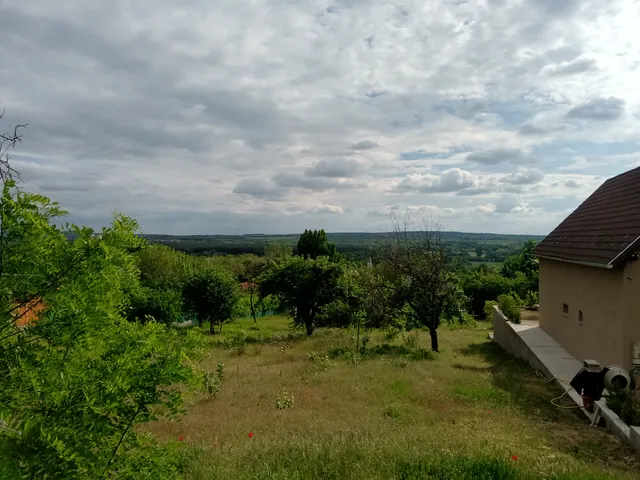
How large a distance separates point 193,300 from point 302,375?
20.5 m

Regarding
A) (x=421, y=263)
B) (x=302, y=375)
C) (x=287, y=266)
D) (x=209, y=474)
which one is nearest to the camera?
(x=209, y=474)

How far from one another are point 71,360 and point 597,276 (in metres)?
13.3

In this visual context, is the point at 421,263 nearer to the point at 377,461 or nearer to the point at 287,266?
the point at 287,266

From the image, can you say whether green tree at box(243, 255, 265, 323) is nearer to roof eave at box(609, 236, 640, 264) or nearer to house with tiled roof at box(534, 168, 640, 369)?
house with tiled roof at box(534, 168, 640, 369)

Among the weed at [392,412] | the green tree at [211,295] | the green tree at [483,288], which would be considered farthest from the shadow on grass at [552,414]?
the green tree at [483,288]

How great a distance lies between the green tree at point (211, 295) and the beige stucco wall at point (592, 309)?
71.1ft

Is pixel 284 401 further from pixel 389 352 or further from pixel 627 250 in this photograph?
pixel 627 250

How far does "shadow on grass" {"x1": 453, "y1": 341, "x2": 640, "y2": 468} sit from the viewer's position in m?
6.77

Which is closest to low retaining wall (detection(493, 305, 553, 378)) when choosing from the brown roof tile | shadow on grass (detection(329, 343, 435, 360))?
shadow on grass (detection(329, 343, 435, 360))

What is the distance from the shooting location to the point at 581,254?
12852mm

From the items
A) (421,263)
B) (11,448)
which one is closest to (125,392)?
(11,448)

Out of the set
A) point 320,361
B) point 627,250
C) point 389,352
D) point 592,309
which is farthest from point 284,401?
point 592,309

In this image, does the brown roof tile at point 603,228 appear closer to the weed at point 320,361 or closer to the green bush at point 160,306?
the weed at point 320,361

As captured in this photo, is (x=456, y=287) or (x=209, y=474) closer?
(x=209, y=474)
